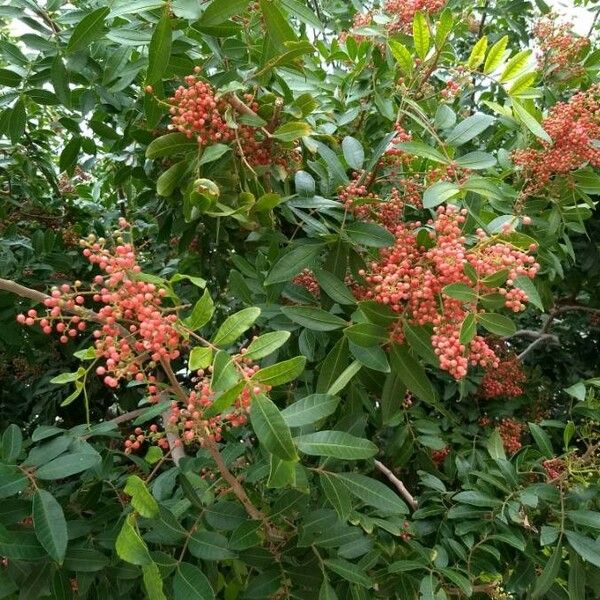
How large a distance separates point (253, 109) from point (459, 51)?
2.40 metres

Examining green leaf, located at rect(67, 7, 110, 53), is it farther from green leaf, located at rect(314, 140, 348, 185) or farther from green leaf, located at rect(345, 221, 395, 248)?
green leaf, located at rect(345, 221, 395, 248)

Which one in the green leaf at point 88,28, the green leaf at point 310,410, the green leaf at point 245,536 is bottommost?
the green leaf at point 245,536

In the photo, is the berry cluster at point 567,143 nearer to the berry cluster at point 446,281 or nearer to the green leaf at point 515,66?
the green leaf at point 515,66

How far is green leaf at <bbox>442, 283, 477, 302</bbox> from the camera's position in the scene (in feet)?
4.12

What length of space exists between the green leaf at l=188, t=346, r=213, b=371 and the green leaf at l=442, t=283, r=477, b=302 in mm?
430

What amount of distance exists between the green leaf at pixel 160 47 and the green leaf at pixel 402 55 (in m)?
0.58

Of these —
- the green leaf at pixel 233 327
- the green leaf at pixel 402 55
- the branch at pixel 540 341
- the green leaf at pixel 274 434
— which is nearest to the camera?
the green leaf at pixel 274 434

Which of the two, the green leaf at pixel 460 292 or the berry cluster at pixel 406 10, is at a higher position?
the berry cluster at pixel 406 10

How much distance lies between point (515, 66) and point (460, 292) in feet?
2.72

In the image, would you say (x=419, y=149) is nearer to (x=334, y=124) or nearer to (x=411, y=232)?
(x=411, y=232)

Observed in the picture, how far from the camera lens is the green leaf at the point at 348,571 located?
1.50m

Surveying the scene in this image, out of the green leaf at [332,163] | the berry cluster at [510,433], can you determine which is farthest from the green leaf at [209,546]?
the berry cluster at [510,433]

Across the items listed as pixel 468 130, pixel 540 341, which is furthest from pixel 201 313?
pixel 540 341

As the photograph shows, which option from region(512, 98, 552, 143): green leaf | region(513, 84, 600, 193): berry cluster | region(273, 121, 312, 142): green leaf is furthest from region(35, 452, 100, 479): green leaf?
region(513, 84, 600, 193): berry cluster
